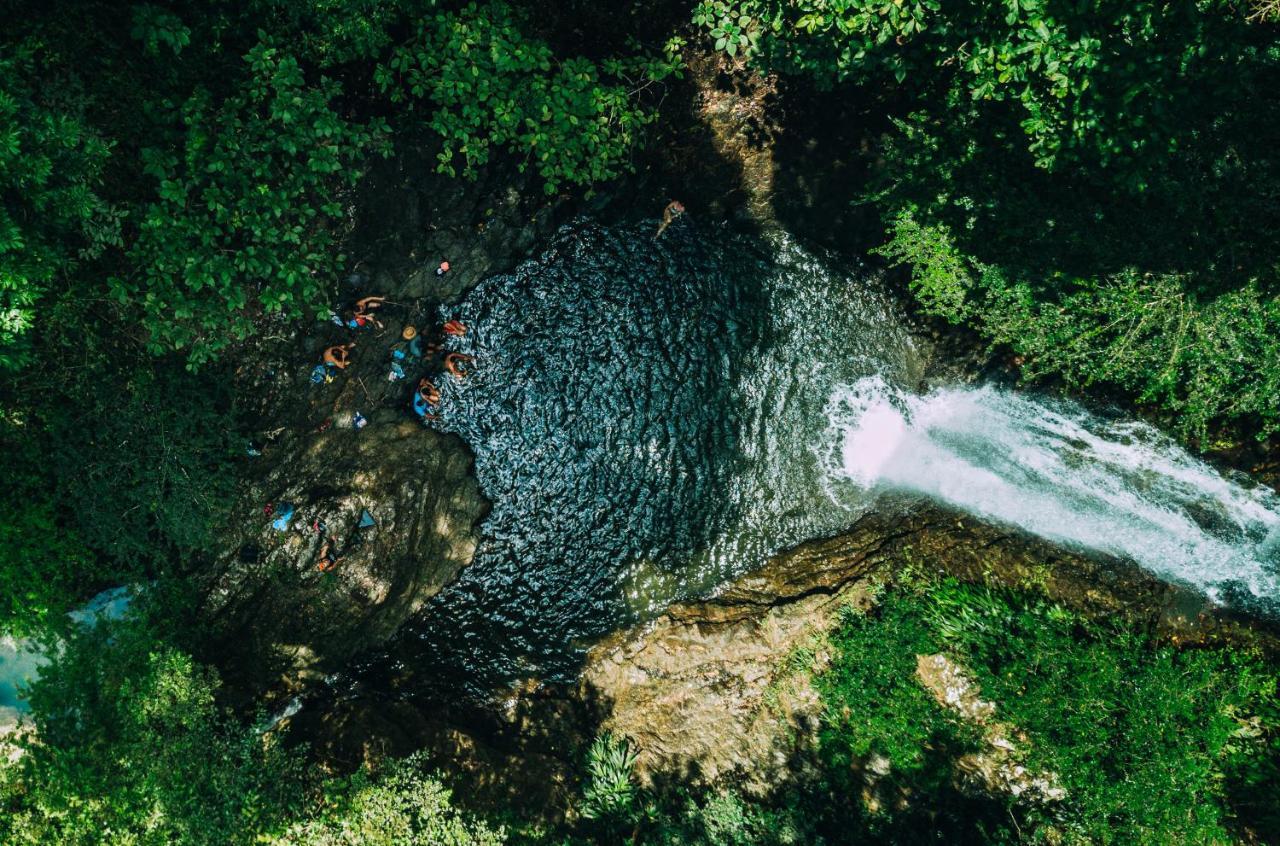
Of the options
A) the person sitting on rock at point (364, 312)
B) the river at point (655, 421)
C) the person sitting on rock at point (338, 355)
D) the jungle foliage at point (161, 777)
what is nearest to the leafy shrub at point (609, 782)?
the river at point (655, 421)

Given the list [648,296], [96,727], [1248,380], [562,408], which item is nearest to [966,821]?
[1248,380]

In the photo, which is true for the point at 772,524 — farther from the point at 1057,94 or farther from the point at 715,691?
the point at 1057,94

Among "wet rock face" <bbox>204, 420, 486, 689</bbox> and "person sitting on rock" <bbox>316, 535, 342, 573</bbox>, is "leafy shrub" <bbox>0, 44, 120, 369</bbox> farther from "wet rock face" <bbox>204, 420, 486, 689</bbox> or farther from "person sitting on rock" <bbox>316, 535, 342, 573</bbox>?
"person sitting on rock" <bbox>316, 535, 342, 573</bbox>

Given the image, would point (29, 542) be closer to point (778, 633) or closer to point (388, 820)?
point (388, 820)

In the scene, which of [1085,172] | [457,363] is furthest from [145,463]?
[1085,172]

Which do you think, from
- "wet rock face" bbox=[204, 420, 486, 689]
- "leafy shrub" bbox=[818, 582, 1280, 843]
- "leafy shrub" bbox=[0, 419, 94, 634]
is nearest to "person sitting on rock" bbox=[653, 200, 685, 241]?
"wet rock face" bbox=[204, 420, 486, 689]
